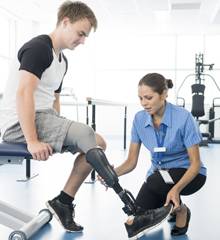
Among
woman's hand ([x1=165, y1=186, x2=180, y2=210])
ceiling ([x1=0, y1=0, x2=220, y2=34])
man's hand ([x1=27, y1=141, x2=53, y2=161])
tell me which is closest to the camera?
man's hand ([x1=27, y1=141, x2=53, y2=161])

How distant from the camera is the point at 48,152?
138 cm

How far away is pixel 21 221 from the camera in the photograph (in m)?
1.68

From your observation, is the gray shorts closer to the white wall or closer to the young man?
the young man

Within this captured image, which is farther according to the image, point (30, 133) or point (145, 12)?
point (145, 12)

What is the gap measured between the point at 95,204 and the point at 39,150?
3.56 feet

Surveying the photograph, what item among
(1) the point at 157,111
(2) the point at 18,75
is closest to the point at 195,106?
(1) the point at 157,111

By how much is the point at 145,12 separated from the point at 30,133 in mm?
5902

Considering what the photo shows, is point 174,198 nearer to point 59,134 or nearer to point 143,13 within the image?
point 59,134

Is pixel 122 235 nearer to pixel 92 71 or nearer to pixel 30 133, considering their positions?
pixel 30 133

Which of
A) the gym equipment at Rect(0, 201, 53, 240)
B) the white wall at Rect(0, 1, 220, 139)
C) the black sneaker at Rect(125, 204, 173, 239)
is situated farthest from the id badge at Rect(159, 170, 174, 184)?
the white wall at Rect(0, 1, 220, 139)

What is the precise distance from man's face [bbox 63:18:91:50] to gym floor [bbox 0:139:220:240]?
2.98 ft

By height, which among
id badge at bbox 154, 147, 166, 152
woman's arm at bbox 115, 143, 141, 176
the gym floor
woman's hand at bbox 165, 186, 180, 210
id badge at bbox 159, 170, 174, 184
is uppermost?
id badge at bbox 154, 147, 166, 152

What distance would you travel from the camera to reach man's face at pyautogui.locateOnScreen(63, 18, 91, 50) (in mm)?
1510

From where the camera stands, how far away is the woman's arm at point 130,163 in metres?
1.81
